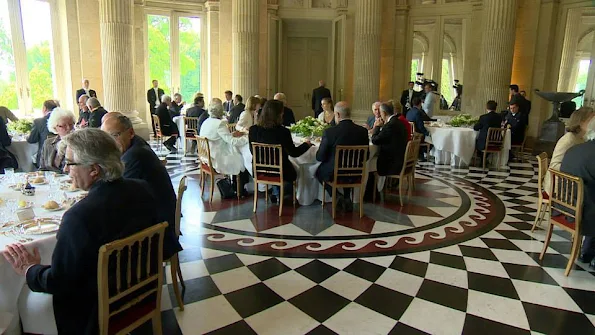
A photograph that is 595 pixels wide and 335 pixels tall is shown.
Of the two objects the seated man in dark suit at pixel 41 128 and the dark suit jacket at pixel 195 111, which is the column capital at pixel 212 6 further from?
the seated man in dark suit at pixel 41 128

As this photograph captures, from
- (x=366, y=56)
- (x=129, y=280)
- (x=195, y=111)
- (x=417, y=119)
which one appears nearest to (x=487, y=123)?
(x=417, y=119)

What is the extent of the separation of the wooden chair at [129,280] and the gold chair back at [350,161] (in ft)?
10.2

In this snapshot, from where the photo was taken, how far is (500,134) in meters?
8.34

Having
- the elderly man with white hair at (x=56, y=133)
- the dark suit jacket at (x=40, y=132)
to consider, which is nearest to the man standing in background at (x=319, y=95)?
the dark suit jacket at (x=40, y=132)

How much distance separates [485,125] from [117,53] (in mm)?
7891

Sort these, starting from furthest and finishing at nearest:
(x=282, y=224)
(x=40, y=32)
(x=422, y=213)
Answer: (x=40, y=32) → (x=422, y=213) → (x=282, y=224)

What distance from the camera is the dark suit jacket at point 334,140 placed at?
510 cm

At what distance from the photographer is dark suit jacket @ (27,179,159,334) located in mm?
1854

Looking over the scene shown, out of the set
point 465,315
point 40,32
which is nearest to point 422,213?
point 465,315

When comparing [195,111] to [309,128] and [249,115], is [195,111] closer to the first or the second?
[249,115]

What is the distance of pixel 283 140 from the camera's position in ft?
16.9

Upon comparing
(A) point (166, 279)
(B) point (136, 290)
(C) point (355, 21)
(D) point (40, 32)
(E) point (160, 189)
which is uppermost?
(C) point (355, 21)

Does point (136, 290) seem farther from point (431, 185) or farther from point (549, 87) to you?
point (549, 87)

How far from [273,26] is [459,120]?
619cm
